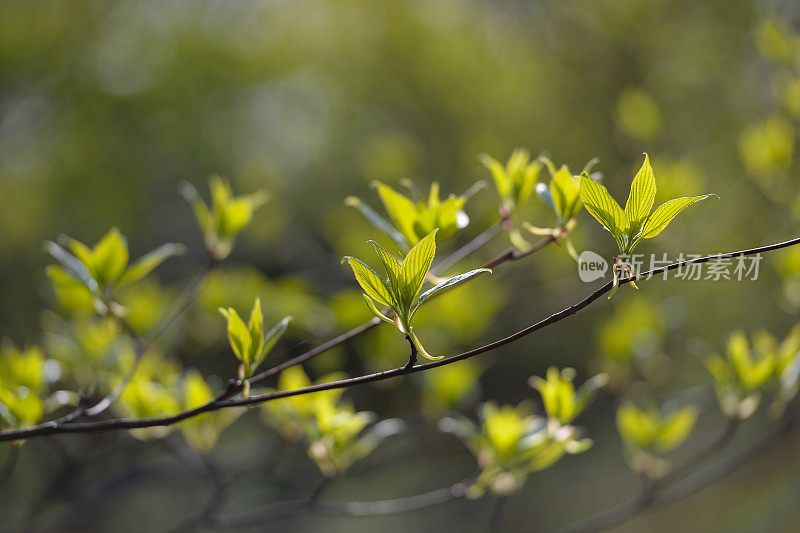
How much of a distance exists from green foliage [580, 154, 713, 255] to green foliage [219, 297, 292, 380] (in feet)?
0.48

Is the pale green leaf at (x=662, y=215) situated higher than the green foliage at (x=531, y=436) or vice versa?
the green foliage at (x=531, y=436)

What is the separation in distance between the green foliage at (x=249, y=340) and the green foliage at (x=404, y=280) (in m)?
0.06

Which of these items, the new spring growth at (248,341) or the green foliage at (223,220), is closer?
the new spring growth at (248,341)

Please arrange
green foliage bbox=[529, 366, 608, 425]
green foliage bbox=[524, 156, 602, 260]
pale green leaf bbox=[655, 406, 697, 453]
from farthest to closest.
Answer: pale green leaf bbox=[655, 406, 697, 453], green foliage bbox=[529, 366, 608, 425], green foliage bbox=[524, 156, 602, 260]

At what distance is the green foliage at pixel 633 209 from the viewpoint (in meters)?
0.24

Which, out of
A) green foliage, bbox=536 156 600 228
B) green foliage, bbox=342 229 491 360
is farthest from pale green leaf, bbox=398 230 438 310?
green foliage, bbox=536 156 600 228

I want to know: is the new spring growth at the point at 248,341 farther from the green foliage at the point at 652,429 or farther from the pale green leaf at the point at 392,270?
the green foliage at the point at 652,429

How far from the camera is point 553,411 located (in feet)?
1.41

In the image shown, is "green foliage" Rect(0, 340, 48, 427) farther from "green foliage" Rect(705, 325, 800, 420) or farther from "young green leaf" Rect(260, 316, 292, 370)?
"green foliage" Rect(705, 325, 800, 420)

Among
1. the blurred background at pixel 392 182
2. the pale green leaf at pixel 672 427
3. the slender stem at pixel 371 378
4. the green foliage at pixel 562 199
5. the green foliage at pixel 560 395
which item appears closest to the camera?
the slender stem at pixel 371 378

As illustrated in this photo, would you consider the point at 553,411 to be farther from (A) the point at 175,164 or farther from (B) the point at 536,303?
(A) the point at 175,164

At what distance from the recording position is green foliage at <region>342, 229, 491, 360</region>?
0.24 meters

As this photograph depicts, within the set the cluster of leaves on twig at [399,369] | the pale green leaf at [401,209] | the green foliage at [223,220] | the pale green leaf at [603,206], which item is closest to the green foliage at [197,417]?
the cluster of leaves on twig at [399,369]

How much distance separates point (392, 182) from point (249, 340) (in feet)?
2.83
